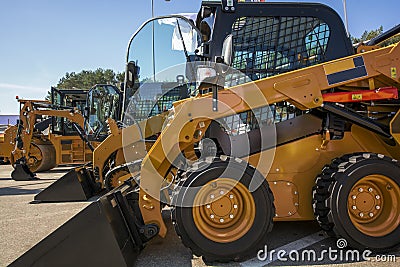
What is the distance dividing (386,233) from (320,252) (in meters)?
0.67

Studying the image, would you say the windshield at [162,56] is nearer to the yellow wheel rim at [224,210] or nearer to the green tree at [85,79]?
the yellow wheel rim at [224,210]

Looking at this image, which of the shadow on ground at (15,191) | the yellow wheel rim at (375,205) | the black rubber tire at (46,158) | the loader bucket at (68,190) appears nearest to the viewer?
the yellow wheel rim at (375,205)

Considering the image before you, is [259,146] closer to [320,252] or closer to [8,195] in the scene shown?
[320,252]

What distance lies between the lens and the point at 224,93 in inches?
146

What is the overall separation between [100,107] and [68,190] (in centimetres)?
495

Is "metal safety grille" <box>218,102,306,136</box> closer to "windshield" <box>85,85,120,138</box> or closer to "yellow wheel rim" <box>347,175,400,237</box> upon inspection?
"yellow wheel rim" <box>347,175,400,237</box>

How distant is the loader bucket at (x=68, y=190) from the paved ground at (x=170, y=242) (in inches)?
5.7

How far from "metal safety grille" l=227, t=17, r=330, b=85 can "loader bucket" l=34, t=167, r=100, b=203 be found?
14.0 ft

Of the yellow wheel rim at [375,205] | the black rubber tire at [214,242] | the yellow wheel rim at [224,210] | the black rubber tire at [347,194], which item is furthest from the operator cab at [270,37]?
the yellow wheel rim at [375,205]

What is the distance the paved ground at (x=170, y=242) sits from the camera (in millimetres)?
3566

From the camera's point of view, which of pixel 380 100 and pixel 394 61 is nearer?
pixel 394 61

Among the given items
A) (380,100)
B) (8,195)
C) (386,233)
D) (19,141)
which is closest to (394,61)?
(380,100)

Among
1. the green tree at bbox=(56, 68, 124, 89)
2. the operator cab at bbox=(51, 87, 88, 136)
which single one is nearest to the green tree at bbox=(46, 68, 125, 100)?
the green tree at bbox=(56, 68, 124, 89)

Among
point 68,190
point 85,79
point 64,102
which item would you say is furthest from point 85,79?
point 68,190
